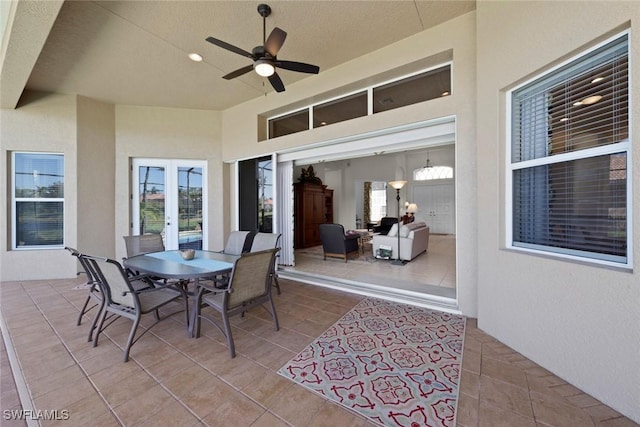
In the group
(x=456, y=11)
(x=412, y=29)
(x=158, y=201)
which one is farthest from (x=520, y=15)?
(x=158, y=201)

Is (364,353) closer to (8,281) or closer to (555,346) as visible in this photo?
(555,346)

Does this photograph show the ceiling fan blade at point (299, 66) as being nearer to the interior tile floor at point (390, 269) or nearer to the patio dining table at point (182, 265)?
the patio dining table at point (182, 265)

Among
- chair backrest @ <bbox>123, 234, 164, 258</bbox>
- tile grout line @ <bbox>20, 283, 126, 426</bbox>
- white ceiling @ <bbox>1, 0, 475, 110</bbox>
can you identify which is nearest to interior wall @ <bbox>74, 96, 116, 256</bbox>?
white ceiling @ <bbox>1, 0, 475, 110</bbox>

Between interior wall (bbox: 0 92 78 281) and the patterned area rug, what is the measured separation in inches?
199

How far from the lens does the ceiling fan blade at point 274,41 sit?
233 cm

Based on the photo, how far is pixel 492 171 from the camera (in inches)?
96.8

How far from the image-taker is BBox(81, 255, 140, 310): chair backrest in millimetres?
2045

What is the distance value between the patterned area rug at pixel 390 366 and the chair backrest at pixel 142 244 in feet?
9.02

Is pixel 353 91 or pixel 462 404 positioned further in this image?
pixel 353 91

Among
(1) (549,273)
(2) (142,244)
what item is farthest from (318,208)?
(1) (549,273)

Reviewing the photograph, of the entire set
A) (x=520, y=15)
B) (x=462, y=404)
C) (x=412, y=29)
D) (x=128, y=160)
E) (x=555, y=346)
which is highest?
(x=412, y=29)

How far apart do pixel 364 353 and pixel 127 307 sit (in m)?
2.10

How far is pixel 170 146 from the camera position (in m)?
5.35

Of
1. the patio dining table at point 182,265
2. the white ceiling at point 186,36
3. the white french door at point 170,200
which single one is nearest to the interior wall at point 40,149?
the white ceiling at point 186,36
